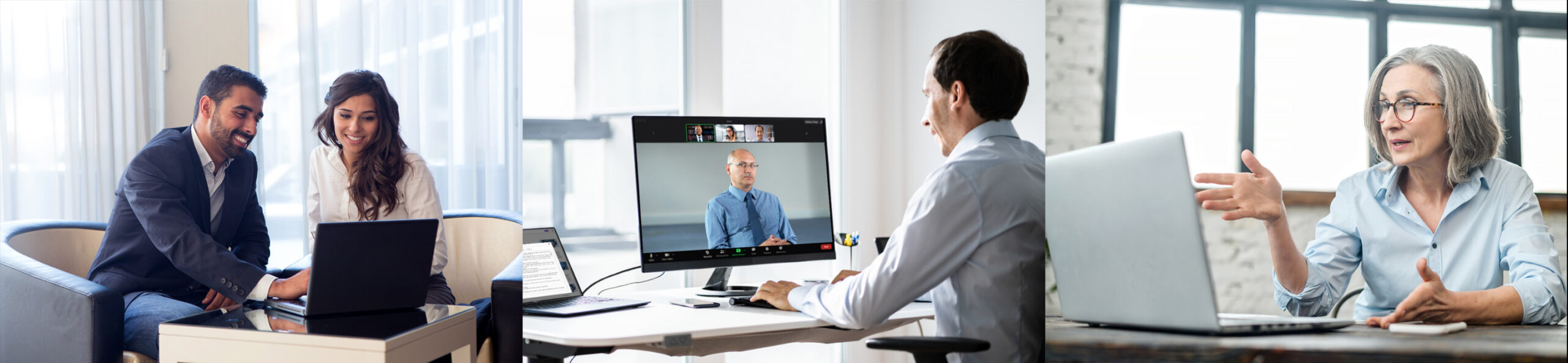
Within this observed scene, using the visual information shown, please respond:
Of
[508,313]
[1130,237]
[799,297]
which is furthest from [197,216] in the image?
[1130,237]

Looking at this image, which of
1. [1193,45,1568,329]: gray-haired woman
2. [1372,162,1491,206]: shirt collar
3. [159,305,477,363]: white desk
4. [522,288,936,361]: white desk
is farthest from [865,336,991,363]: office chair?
[159,305,477,363]: white desk

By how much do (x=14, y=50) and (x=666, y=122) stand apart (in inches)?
62.8

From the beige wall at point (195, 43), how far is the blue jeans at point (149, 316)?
0.42m

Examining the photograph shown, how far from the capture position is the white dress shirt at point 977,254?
1600mm

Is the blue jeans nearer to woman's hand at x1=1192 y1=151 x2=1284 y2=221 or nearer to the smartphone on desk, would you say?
the smartphone on desk

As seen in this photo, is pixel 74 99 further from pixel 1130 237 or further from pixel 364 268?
pixel 1130 237

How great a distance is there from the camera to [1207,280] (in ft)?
3.82

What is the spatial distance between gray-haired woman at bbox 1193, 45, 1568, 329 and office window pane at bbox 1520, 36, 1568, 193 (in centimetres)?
2

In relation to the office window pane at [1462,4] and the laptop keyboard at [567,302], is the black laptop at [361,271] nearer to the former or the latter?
the laptop keyboard at [567,302]

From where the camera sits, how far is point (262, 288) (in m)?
1.88

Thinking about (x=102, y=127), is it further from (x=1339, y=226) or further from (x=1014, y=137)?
(x=1339, y=226)

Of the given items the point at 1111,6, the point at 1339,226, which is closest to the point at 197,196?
the point at 1111,6

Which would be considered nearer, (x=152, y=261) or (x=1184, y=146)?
(x=1184, y=146)

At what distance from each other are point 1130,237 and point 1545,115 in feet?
1.73
